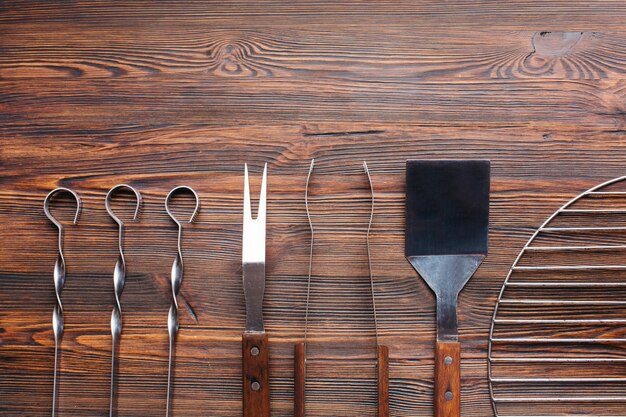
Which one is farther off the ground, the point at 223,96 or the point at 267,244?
the point at 223,96

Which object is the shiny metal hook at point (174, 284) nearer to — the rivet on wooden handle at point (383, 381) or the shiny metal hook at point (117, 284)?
the shiny metal hook at point (117, 284)

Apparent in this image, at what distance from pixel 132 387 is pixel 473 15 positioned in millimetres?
727

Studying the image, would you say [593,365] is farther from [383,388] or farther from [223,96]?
[223,96]

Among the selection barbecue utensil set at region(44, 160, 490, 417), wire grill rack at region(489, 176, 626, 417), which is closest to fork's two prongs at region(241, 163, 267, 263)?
barbecue utensil set at region(44, 160, 490, 417)

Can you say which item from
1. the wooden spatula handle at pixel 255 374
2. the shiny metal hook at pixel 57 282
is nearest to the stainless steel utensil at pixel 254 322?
the wooden spatula handle at pixel 255 374

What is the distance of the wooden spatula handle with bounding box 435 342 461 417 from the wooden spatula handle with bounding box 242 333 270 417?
24 centimetres

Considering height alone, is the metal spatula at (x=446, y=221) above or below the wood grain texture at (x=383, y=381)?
above

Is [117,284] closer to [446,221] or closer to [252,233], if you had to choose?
[252,233]

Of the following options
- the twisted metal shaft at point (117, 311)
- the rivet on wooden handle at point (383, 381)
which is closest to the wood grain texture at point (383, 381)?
the rivet on wooden handle at point (383, 381)

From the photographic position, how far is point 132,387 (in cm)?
79

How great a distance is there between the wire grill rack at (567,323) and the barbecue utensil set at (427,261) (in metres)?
0.07

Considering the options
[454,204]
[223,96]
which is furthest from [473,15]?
[223,96]

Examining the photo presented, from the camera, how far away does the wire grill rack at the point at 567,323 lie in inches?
30.9

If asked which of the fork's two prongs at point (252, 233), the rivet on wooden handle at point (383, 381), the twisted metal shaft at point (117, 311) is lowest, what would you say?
the rivet on wooden handle at point (383, 381)
